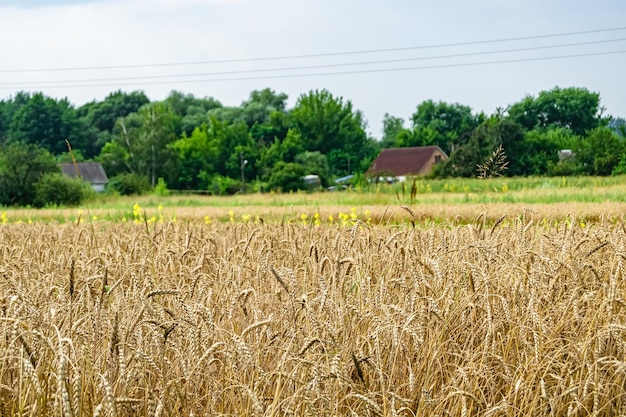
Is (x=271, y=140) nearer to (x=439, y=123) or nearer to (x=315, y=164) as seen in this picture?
(x=315, y=164)

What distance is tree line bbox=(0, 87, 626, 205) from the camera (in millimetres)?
39781


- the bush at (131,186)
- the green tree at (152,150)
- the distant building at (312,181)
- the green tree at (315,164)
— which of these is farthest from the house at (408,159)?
the bush at (131,186)

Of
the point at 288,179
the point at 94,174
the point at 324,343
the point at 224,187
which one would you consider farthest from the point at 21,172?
the point at 324,343

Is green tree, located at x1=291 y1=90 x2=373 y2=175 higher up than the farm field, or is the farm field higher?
green tree, located at x1=291 y1=90 x2=373 y2=175

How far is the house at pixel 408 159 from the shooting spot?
69875 mm

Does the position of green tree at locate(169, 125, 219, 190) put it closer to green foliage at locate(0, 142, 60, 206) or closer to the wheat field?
green foliage at locate(0, 142, 60, 206)

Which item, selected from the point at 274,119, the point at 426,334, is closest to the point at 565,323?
the point at 426,334

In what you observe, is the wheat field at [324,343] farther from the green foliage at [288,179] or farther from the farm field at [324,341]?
the green foliage at [288,179]

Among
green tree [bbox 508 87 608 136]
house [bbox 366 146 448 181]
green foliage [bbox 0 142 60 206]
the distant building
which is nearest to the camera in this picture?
green foliage [bbox 0 142 60 206]

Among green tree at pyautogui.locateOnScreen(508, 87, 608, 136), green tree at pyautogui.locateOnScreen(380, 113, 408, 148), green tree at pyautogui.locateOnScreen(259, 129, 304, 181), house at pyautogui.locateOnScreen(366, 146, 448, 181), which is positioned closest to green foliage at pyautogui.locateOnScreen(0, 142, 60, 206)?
green tree at pyautogui.locateOnScreen(259, 129, 304, 181)

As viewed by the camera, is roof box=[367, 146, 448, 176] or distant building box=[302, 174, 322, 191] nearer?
distant building box=[302, 174, 322, 191]

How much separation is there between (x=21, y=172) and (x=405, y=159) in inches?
1632

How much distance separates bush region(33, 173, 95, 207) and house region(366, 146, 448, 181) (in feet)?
125

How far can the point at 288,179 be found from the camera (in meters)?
50.5
